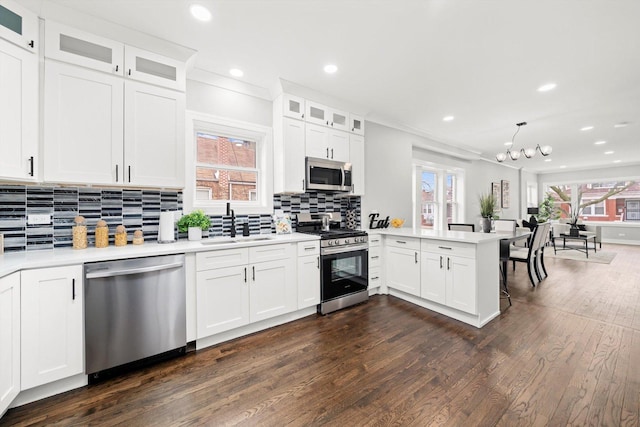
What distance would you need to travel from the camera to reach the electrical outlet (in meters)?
2.12

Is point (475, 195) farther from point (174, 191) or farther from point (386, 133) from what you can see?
point (174, 191)

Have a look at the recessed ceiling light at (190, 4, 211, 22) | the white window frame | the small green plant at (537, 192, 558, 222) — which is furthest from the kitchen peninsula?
the small green plant at (537, 192, 558, 222)

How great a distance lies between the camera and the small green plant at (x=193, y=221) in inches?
105

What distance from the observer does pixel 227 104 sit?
10.1ft

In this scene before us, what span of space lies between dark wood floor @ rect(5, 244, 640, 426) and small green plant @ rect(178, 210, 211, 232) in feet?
3.87

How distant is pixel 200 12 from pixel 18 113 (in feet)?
4.74

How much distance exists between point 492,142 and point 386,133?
3.04 metres

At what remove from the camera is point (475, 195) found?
7.04 m

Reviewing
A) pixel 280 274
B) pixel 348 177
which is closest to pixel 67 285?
pixel 280 274

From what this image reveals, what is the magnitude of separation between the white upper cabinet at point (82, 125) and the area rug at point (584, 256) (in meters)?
8.78

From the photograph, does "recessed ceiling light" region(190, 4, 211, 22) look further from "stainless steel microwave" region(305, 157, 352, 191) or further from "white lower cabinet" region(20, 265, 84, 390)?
"white lower cabinet" region(20, 265, 84, 390)

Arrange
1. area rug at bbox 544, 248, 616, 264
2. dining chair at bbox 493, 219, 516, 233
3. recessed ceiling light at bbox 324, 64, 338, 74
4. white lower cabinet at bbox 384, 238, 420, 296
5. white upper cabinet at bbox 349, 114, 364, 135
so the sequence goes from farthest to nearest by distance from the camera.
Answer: area rug at bbox 544, 248, 616, 264, dining chair at bbox 493, 219, 516, 233, white upper cabinet at bbox 349, 114, 364, 135, white lower cabinet at bbox 384, 238, 420, 296, recessed ceiling light at bbox 324, 64, 338, 74

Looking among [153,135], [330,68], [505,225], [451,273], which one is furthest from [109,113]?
[505,225]

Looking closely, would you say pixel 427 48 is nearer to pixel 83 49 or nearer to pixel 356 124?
pixel 356 124
